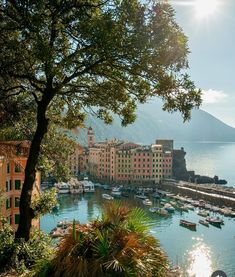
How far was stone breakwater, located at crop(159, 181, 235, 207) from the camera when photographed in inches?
2982

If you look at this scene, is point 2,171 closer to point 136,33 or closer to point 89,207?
point 136,33

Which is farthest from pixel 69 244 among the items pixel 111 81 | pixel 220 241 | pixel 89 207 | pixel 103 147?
pixel 103 147

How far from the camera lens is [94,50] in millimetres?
6066

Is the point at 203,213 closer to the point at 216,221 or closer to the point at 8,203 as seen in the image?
the point at 216,221

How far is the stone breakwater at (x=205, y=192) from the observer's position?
7575cm

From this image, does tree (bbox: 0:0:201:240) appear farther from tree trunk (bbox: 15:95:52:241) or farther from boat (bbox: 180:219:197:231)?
boat (bbox: 180:219:197:231)

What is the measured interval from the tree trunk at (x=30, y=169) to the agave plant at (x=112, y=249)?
7.56 feet

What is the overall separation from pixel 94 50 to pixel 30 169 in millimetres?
2434

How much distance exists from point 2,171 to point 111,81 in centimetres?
1879

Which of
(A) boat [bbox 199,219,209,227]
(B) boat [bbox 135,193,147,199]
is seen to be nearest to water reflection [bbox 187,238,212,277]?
(A) boat [bbox 199,219,209,227]

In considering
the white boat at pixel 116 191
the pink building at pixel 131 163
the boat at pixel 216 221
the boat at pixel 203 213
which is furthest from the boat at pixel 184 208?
the pink building at pixel 131 163

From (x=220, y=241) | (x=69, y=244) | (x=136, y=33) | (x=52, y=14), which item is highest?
(x=52, y=14)

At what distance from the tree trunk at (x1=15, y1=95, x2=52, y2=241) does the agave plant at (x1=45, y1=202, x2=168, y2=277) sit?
2.30m

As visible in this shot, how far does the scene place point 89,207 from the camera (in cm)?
6956
